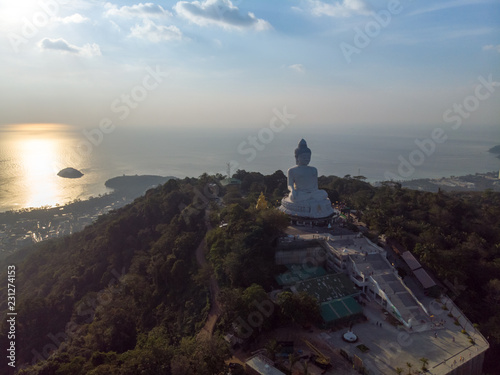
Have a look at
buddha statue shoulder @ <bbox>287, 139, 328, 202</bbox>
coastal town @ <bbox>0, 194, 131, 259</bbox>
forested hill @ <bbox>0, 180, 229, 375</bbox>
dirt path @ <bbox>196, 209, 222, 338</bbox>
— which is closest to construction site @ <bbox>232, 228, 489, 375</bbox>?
dirt path @ <bbox>196, 209, 222, 338</bbox>

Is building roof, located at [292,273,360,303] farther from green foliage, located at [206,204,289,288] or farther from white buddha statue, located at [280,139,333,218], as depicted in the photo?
white buddha statue, located at [280,139,333,218]

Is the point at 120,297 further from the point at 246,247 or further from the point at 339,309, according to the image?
the point at 339,309

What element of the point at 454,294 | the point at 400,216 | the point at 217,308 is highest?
the point at 400,216

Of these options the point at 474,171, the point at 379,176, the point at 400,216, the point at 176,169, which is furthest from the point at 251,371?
the point at 474,171

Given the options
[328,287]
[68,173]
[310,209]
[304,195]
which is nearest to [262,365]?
[328,287]

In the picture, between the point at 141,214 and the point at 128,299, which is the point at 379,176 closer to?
the point at 141,214
